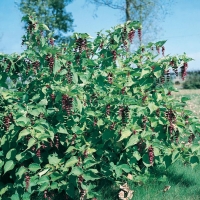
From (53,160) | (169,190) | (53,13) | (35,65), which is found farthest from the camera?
(53,13)

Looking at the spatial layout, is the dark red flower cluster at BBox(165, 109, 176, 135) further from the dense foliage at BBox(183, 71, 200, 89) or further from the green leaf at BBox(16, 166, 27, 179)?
the dense foliage at BBox(183, 71, 200, 89)

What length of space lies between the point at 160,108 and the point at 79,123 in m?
0.99

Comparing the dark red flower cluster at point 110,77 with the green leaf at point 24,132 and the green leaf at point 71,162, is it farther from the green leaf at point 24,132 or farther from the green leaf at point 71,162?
the green leaf at point 24,132

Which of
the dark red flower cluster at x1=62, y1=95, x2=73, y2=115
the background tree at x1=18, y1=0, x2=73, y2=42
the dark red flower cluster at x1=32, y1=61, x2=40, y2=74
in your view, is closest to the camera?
the dark red flower cluster at x1=62, y1=95, x2=73, y2=115

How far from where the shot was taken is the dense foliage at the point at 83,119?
11.7ft

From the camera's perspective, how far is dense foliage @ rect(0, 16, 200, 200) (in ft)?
11.7

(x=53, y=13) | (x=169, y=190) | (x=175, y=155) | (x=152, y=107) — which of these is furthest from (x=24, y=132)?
(x=53, y=13)

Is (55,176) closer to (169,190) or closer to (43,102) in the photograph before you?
(43,102)

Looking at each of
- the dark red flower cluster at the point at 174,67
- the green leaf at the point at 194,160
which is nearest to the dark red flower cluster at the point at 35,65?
the dark red flower cluster at the point at 174,67

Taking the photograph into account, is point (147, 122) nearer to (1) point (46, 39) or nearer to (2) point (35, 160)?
(2) point (35, 160)

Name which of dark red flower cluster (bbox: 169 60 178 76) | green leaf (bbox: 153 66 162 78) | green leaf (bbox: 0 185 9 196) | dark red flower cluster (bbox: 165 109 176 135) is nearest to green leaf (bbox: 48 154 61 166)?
green leaf (bbox: 0 185 9 196)

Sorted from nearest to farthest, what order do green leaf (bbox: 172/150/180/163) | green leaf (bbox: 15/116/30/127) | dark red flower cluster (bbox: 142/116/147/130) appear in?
green leaf (bbox: 15/116/30/127) → dark red flower cluster (bbox: 142/116/147/130) → green leaf (bbox: 172/150/180/163)

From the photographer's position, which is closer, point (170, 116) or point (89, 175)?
point (170, 116)

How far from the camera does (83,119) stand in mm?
3824
